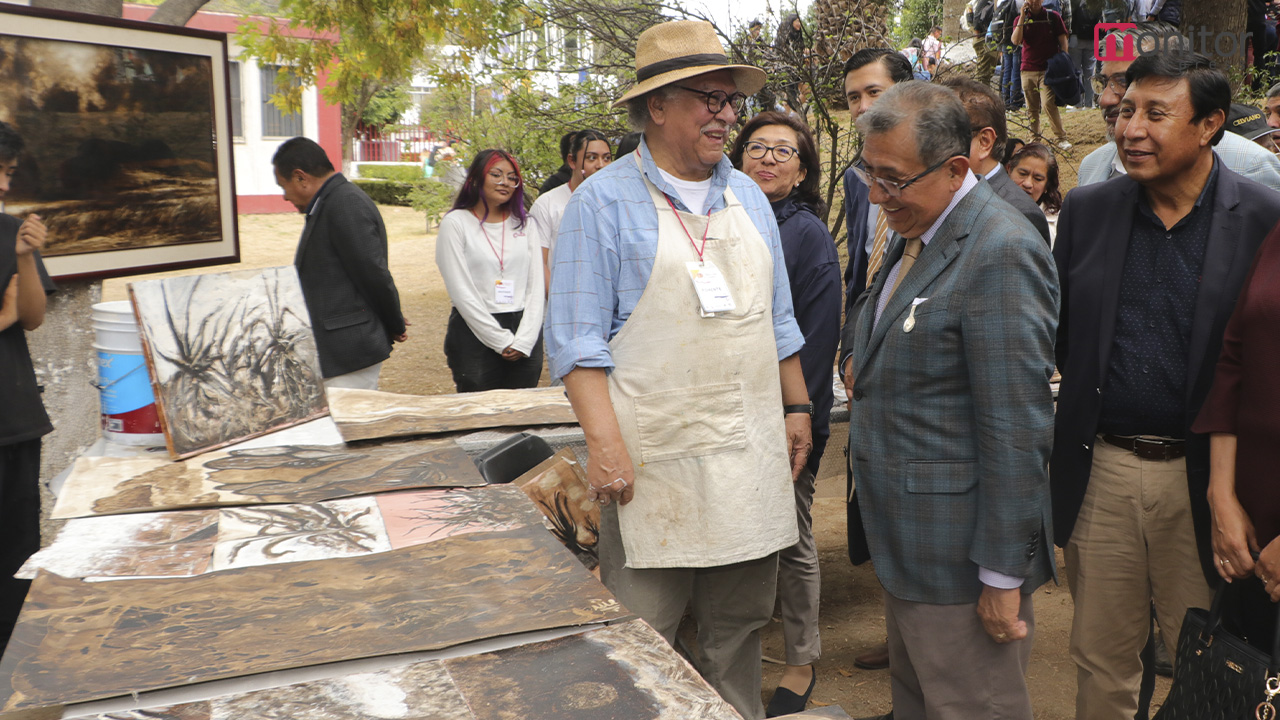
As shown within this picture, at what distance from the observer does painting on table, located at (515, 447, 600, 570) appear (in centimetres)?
300

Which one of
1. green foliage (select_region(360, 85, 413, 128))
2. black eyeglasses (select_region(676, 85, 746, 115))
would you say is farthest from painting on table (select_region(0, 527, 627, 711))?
green foliage (select_region(360, 85, 413, 128))

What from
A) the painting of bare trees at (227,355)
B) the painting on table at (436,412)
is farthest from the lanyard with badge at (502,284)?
the painting of bare trees at (227,355)

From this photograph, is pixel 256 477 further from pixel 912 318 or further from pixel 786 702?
pixel 786 702

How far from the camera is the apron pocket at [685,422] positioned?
94.9 inches

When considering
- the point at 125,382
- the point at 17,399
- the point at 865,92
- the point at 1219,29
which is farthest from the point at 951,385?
the point at 1219,29

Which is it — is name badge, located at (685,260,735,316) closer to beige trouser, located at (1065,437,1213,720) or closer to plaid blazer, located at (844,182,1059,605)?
plaid blazer, located at (844,182,1059,605)

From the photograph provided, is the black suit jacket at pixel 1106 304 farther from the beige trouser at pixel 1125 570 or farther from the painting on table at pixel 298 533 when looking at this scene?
the painting on table at pixel 298 533

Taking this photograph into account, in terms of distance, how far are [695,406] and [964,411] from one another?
67cm

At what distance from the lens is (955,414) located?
82.1 inches

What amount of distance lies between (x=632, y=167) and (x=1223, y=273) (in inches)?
61.0

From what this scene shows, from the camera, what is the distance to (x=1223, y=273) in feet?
7.95

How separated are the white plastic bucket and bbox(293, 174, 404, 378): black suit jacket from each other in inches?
61.1

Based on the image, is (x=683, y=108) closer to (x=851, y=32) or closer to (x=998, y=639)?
(x=998, y=639)

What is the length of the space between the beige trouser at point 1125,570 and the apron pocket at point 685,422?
1072mm
